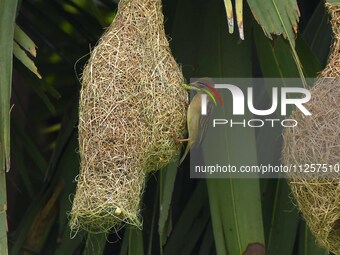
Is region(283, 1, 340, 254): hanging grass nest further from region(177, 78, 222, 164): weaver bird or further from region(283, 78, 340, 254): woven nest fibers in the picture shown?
region(177, 78, 222, 164): weaver bird

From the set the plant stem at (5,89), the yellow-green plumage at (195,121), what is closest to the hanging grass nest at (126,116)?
the yellow-green plumage at (195,121)

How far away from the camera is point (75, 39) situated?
11.8 ft

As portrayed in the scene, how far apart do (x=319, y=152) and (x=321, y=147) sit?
12mm

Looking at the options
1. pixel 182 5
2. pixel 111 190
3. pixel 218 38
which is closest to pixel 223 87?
pixel 218 38

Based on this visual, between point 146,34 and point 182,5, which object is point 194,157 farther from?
point 146,34

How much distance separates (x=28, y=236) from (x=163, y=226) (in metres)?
0.75

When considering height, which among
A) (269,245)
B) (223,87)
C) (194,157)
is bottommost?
(269,245)

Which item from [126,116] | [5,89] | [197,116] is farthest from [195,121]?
[5,89]

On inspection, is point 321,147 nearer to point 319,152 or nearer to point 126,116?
point 319,152

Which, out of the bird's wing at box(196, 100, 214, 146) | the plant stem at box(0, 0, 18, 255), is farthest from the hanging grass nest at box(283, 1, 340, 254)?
the plant stem at box(0, 0, 18, 255)

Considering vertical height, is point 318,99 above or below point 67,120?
above

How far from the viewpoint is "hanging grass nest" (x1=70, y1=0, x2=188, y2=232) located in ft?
7.57

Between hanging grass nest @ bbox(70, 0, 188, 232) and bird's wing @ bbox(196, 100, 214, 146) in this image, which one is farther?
bird's wing @ bbox(196, 100, 214, 146)

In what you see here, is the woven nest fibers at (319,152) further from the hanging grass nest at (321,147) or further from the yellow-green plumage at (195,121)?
the yellow-green plumage at (195,121)
